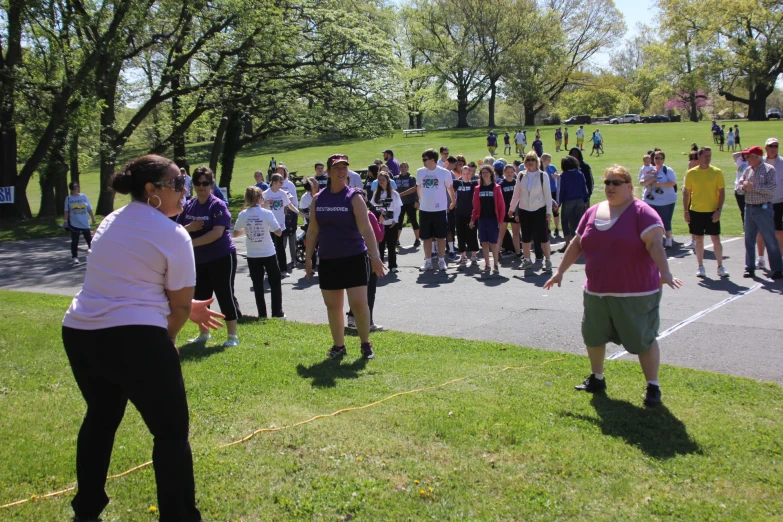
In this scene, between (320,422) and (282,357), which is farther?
(282,357)

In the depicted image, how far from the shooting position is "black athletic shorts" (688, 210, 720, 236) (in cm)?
1070

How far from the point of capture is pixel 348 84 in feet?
90.5

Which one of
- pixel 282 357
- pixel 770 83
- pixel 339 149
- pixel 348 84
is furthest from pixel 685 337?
pixel 770 83

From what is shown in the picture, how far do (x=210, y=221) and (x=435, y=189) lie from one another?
605 centimetres

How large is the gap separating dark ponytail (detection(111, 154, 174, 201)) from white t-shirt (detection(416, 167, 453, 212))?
9607 millimetres

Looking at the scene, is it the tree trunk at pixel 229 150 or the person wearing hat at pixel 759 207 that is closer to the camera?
the person wearing hat at pixel 759 207

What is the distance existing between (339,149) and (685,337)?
49.2 meters

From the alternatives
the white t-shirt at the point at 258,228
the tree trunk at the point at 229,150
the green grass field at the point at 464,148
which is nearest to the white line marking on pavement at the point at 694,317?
the white t-shirt at the point at 258,228

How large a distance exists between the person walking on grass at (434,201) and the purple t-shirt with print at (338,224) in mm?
6086

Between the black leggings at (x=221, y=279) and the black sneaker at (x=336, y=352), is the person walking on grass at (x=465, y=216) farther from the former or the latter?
the black sneaker at (x=336, y=352)

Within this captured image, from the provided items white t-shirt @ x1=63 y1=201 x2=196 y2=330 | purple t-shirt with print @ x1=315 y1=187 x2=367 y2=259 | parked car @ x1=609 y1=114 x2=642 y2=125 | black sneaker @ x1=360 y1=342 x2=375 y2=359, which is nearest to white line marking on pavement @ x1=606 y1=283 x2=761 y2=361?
black sneaker @ x1=360 y1=342 x2=375 y2=359

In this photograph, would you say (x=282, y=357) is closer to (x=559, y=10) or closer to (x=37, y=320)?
(x=37, y=320)

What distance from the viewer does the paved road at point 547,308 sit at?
704 cm

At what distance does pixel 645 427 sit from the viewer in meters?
4.86
